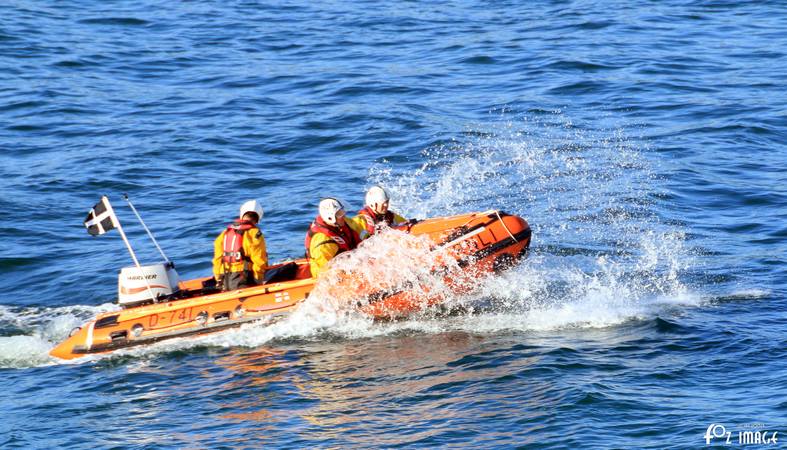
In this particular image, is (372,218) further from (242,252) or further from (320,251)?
(242,252)

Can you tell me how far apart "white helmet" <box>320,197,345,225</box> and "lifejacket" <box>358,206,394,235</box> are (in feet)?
1.72

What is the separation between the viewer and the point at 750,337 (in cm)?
1109

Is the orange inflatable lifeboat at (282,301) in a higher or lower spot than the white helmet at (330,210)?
lower

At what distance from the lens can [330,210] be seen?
12117 mm

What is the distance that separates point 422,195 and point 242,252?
15.9 feet

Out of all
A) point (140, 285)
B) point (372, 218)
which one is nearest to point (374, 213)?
point (372, 218)

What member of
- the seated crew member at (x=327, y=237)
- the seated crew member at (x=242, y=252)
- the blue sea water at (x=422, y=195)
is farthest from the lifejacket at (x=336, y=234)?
the blue sea water at (x=422, y=195)

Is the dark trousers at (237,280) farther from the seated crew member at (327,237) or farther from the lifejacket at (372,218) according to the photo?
the lifejacket at (372,218)

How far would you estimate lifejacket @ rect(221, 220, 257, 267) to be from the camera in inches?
480

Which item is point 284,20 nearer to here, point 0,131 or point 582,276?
point 0,131

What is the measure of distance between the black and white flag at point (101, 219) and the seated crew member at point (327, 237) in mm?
2165

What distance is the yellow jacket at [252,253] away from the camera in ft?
40.1
